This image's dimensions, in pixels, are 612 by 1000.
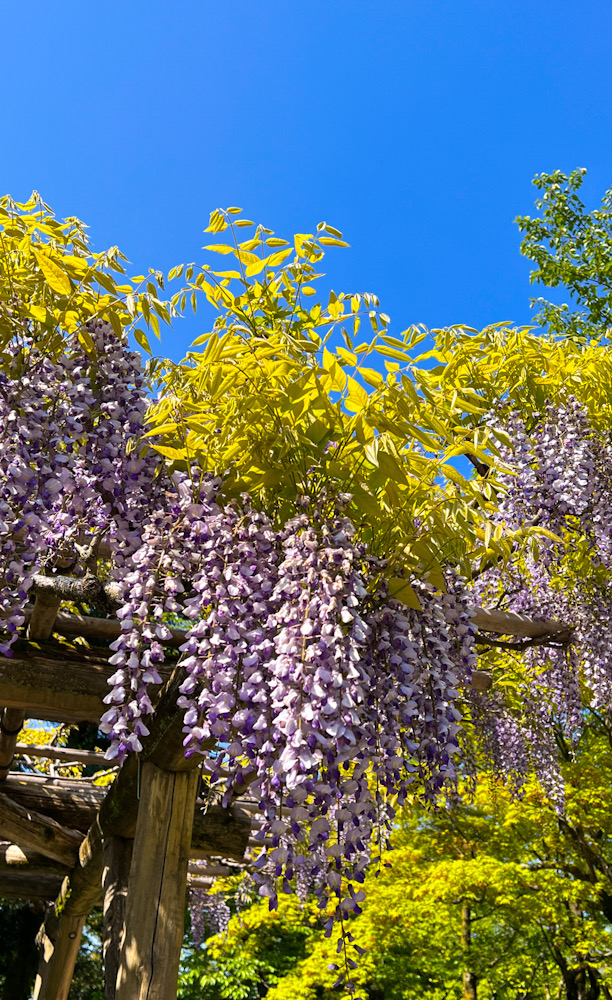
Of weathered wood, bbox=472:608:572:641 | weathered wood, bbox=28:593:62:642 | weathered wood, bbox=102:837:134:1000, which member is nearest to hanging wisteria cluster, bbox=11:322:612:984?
weathered wood, bbox=28:593:62:642

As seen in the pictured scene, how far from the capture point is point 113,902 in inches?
133

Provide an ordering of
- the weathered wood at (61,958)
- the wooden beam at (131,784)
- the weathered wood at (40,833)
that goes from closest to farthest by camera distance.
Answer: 1. the wooden beam at (131,784)
2. the weathered wood at (40,833)
3. the weathered wood at (61,958)

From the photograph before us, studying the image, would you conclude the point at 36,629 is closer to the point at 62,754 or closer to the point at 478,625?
the point at 478,625

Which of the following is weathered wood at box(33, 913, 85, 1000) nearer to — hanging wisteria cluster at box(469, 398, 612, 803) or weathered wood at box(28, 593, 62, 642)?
weathered wood at box(28, 593, 62, 642)

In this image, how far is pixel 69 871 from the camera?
520 centimetres

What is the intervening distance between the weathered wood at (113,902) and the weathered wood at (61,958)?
8.36 feet

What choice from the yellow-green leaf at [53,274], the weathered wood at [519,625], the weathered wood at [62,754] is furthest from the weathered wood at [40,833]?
the yellow-green leaf at [53,274]

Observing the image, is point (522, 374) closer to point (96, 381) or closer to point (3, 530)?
point (96, 381)

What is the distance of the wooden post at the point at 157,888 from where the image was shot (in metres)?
2.79

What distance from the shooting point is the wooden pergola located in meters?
2.87

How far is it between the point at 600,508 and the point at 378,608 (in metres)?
2.97

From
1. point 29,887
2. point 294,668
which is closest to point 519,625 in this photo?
point 294,668

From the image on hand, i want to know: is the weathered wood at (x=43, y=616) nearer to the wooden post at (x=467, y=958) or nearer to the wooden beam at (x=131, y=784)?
the wooden beam at (x=131, y=784)

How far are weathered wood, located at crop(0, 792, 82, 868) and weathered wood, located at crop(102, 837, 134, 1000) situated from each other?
4.87ft
